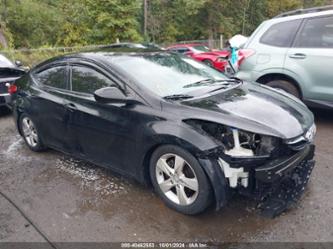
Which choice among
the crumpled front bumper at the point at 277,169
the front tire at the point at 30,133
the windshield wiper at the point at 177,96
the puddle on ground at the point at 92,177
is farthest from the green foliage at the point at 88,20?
the crumpled front bumper at the point at 277,169

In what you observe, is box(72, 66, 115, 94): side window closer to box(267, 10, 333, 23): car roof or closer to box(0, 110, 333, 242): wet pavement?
box(0, 110, 333, 242): wet pavement

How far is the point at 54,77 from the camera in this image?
14.6 feet

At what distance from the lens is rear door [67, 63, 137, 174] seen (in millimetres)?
3508

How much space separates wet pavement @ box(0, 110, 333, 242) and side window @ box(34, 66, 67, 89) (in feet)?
3.49

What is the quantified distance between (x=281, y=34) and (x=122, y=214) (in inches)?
151

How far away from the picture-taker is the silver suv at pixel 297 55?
16.8 ft

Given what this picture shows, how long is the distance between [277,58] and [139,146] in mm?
3096

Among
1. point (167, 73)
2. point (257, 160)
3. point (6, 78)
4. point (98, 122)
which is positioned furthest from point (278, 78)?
point (6, 78)

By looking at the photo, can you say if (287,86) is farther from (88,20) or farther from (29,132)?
(88,20)

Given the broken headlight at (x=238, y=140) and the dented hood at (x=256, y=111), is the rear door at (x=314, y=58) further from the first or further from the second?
the broken headlight at (x=238, y=140)

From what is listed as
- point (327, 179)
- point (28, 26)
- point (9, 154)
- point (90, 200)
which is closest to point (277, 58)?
point (327, 179)

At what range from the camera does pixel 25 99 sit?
15.7 ft

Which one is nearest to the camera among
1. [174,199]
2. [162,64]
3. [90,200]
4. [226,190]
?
[226,190]

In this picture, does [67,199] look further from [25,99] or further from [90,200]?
[25,99]
